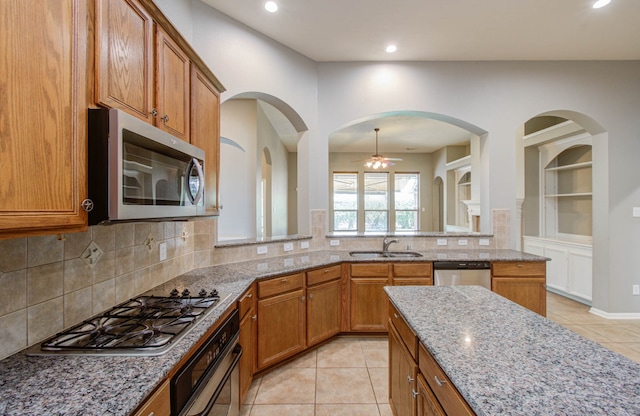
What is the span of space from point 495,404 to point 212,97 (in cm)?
223

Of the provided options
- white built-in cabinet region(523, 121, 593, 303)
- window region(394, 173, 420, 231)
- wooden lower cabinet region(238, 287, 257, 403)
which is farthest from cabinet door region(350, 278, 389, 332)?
window region(394, 173, 420, 231)

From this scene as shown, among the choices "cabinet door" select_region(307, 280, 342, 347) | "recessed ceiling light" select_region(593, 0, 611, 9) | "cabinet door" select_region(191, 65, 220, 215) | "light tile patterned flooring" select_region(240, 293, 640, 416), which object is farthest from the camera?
"cabinet door" select_region(307, 280, 342, 347)

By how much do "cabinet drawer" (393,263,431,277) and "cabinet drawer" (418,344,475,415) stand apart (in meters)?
1.81

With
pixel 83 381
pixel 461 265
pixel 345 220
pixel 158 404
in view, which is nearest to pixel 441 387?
pixel 158 404

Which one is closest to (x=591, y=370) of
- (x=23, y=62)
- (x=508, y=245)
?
(x=23, y=62)

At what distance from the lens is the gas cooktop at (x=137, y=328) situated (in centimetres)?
104

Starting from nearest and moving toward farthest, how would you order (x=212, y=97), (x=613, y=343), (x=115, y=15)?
(x=115, y=15), (x=212, y=97), (x=613, y=343)

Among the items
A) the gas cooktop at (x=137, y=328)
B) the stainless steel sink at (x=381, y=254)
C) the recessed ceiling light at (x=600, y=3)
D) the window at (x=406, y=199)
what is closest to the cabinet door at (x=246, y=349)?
the gas cooktop at (x=137, y=328)

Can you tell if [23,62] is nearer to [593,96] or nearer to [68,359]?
[68,359]

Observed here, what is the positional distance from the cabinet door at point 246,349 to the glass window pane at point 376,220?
6.87 m

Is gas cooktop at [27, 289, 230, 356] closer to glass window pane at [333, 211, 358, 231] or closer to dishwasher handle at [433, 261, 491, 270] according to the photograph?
dishwasher handle at [433, 261, 491, 270]

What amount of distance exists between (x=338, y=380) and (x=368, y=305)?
852mm

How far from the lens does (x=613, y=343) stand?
2932 mm

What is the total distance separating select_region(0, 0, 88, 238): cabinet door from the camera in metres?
0.72
